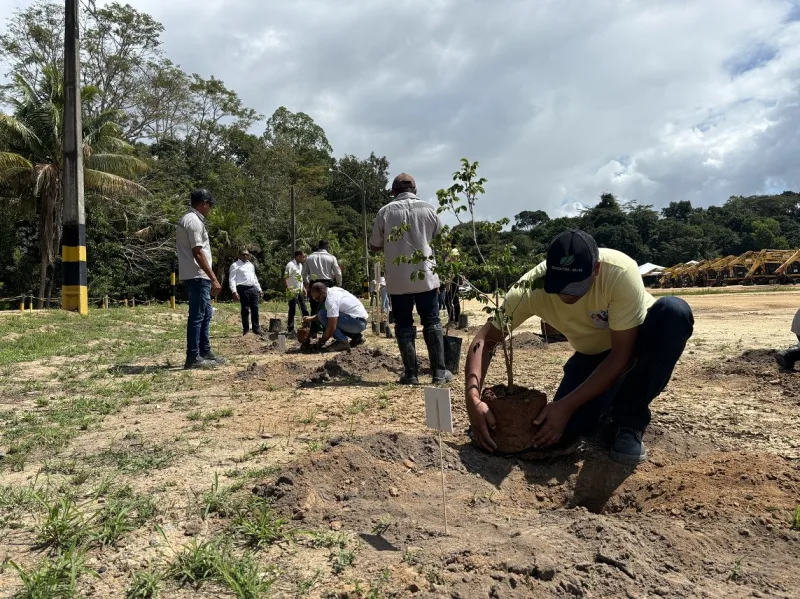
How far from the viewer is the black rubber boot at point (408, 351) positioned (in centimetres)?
518

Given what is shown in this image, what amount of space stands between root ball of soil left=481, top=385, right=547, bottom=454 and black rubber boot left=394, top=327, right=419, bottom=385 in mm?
2201

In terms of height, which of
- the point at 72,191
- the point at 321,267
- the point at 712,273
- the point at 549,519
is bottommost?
the point at 549,519

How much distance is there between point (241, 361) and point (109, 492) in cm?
466

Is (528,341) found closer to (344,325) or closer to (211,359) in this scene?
(344,325)

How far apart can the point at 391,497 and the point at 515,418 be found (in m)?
0.78

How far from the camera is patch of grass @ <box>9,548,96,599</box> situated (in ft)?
5.62

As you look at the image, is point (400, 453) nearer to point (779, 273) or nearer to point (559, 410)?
point (559, 410)

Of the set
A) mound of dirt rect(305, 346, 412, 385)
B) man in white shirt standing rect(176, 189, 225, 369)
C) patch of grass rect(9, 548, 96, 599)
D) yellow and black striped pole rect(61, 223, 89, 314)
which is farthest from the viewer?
yellow and black striped pole rect(61, 223, 89, 314)

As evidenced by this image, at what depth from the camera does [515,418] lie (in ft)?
9.70

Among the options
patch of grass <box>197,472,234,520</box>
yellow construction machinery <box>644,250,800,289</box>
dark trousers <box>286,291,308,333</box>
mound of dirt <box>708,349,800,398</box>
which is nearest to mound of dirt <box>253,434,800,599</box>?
patch of grass <box>197,472,234,520</box>

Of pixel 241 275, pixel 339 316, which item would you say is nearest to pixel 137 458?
pixel 339 316

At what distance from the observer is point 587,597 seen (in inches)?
66.9

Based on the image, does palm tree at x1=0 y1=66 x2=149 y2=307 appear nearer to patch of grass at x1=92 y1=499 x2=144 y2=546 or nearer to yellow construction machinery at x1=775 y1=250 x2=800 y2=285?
patch of grass at x1=92 y1=499 x2=144 y2=546

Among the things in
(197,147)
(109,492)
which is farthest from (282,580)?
(197,147)
